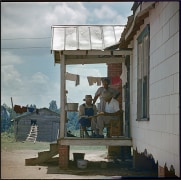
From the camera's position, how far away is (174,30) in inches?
236

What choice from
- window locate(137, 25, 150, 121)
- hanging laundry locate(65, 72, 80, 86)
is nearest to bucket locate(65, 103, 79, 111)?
hanging laundry locate(65, 72, 80, 86)

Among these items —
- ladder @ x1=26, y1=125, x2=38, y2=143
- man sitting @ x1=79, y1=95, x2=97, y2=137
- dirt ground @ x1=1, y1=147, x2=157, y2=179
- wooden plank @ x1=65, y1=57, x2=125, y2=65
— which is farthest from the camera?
ladder @ x1=26, y1=125, x2=38, y2=143

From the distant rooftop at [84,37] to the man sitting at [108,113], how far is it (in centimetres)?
150

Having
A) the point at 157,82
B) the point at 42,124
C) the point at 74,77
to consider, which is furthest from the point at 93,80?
the point at 42,124

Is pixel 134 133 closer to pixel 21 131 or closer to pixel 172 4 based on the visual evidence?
pixel 172 4

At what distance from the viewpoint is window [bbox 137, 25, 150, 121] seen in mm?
8736

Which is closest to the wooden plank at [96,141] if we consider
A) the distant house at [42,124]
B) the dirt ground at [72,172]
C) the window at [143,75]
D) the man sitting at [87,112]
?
the man sitting at [87,112]

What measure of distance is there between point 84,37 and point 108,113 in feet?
7.88

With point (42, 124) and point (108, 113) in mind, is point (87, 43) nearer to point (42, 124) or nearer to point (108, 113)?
point (108, 113)

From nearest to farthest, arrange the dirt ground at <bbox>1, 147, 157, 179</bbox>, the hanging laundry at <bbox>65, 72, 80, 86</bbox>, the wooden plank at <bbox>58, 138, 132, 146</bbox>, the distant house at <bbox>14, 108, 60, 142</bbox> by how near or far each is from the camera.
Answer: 1. the dirt ground at <bbox>1, 147, 157, 179</bbox>
2. the wooden plank at <bbox>58, 138, 132, 146</bbox>
3. the hanging laundry at <bbox>65, 72, 80, 86</bbox>
4. the distant house at <bbox>14, 108, 60, 142</bbox>

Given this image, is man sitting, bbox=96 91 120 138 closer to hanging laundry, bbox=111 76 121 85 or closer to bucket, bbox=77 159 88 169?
bucket, bbox=77 159 88 169

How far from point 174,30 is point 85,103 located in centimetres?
677

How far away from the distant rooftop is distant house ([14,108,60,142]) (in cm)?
2476

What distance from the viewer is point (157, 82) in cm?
736
